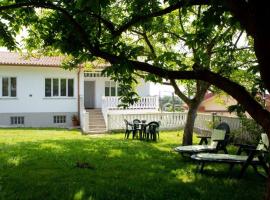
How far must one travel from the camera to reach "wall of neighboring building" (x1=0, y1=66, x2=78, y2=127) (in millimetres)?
27656

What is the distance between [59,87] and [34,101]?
213 centimetres

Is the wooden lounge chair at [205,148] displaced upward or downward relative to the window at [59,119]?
downward

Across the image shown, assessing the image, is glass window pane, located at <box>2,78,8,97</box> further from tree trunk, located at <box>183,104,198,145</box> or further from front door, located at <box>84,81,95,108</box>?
tree trunk, located at <box>183,104,198,145</box>

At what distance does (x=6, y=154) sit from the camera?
12.5m

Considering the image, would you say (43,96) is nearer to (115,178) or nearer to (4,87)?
(4,87)

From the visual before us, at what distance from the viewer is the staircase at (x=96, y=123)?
23.8m

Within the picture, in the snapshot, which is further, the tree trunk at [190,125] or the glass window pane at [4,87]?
the glass window pane at [4,87]

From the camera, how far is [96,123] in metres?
25.2

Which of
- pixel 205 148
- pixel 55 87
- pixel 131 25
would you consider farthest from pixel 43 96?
pixel 131 25

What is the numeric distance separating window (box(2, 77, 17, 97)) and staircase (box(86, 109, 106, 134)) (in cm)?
587

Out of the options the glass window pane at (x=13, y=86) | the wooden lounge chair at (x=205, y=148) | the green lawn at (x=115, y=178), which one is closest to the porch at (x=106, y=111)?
the glass window pane at (x=13, y=86)

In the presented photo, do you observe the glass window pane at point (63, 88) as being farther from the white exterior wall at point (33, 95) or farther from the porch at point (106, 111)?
the porch at point (106, 111)

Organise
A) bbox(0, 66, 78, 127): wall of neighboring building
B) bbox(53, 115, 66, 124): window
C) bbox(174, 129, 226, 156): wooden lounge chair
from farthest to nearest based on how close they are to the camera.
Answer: bbox(53, 115, 66, 124): window < bbox(0, 66, 78, 127): wall of neighboring building < bbox(174, 129, 226, 156): wooden lounge chair

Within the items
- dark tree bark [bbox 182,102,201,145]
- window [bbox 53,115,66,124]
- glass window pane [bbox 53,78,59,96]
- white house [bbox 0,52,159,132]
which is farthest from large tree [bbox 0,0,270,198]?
window [bbox 53,115,66,124]
